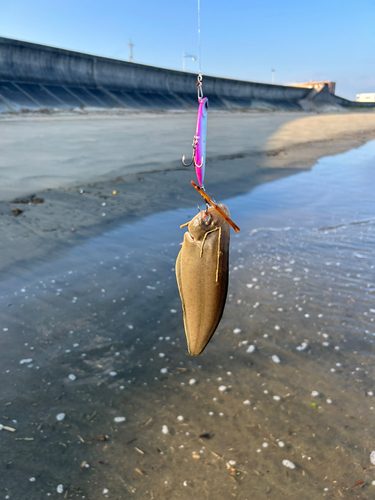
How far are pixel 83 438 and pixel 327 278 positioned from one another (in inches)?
124

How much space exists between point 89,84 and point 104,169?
13.8 m

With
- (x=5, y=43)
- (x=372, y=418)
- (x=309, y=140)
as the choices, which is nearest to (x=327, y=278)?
(x=372, y=418)

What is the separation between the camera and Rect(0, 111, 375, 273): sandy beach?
5547mm

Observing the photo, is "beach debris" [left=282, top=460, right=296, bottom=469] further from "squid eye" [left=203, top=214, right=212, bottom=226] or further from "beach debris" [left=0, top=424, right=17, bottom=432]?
"squid eye" [left=203, top=214, right=212, bottom=226]

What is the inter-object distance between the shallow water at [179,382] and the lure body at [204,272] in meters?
1.17

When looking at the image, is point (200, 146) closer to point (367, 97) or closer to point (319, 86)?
point (319, 86)

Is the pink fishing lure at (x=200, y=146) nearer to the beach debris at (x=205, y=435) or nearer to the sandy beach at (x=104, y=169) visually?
the beach debris at (x=205, y=435)

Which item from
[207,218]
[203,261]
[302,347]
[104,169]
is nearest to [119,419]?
[302,347]

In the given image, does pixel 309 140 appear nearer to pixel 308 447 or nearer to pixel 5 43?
pixel 5 43

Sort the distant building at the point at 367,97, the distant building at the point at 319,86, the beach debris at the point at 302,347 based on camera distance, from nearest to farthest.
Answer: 1. the beach debris at the point at 302,347
2. the distant building at the point at 319,86
3. the distant building at the point at 367,97

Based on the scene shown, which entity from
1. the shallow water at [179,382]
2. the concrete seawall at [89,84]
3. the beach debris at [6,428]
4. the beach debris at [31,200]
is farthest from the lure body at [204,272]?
the concrete seawall at [89,84]

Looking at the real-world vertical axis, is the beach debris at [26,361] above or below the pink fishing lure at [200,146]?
below

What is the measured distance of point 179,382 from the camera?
9.42ft

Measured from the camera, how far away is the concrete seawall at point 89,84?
52.7ft
